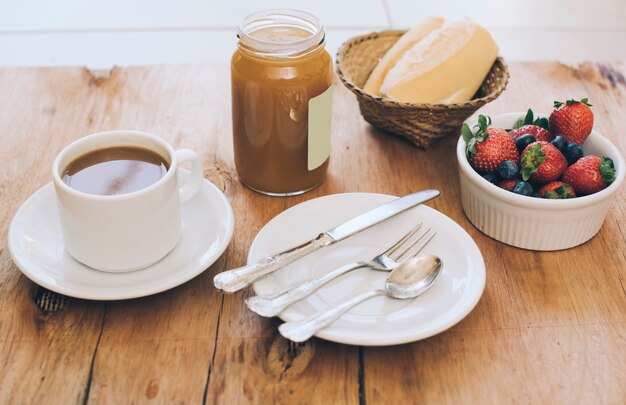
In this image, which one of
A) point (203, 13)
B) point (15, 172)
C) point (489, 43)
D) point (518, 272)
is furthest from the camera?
point (203, 13)

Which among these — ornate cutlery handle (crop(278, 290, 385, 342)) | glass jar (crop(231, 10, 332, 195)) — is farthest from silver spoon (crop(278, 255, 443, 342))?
glass jar (crop(231, 10, 332, 195))

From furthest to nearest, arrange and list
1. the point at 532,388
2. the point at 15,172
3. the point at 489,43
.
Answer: the point at 489,43
the point at 15,172
the point at 532,388

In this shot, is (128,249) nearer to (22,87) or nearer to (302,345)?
(302,345)

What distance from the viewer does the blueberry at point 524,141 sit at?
3.22ft

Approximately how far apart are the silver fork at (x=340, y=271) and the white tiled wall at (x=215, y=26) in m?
1.02

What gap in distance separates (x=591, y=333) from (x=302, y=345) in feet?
1.09

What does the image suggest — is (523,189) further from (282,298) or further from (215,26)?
(215,26)

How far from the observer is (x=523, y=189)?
940 millimetres

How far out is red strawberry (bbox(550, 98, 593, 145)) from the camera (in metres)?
1.01

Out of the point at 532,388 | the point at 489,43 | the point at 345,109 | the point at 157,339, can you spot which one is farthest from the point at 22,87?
the point at 532,388

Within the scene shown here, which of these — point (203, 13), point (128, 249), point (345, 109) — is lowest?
point (203, 13)

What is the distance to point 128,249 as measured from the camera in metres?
0.82

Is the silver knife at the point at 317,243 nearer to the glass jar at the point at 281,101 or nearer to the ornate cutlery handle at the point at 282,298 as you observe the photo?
the ornate cutlery handle at the point at 282,298

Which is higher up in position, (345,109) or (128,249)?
(128,249)
